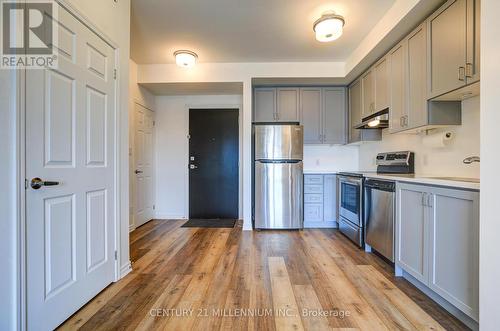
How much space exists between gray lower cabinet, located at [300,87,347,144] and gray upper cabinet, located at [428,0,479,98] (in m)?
1.93

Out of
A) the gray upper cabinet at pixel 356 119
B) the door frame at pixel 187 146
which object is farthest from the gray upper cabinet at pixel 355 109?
the door frame at pixel 187 146

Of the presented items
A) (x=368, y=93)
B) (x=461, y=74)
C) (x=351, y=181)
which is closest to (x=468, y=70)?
(x=461, y=74)

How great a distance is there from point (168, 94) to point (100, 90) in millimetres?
2744

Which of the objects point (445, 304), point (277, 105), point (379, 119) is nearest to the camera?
point (445, 304)

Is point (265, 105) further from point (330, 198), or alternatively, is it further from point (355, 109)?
point (330, 198)

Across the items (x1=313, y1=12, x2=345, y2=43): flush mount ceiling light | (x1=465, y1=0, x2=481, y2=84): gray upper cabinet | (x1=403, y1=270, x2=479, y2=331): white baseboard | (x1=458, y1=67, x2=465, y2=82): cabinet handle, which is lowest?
(x1=403, y1=270, x2=479, y2=331): white baseboard

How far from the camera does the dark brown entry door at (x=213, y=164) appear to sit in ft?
14.9

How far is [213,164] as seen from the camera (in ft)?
15.0

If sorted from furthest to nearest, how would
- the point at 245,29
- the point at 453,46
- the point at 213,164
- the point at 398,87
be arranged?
1. the point at 213,164
2. the point at 245,29
3. the point at 398,87
4. the point at 453,46

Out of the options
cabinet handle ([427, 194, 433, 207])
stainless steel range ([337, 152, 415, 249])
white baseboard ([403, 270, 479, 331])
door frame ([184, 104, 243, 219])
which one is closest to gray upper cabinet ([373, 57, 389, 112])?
stainless steel range ([337, 152, 415, 249])

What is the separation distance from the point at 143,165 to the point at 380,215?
3548 mm

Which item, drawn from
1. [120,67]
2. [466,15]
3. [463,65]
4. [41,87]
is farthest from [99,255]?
[466,15]

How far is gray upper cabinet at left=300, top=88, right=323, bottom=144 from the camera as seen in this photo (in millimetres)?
4055

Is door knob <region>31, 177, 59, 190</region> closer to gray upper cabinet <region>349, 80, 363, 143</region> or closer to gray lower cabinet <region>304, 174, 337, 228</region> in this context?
gray lower cabinet <region>304, 174, 337, 228</region>
